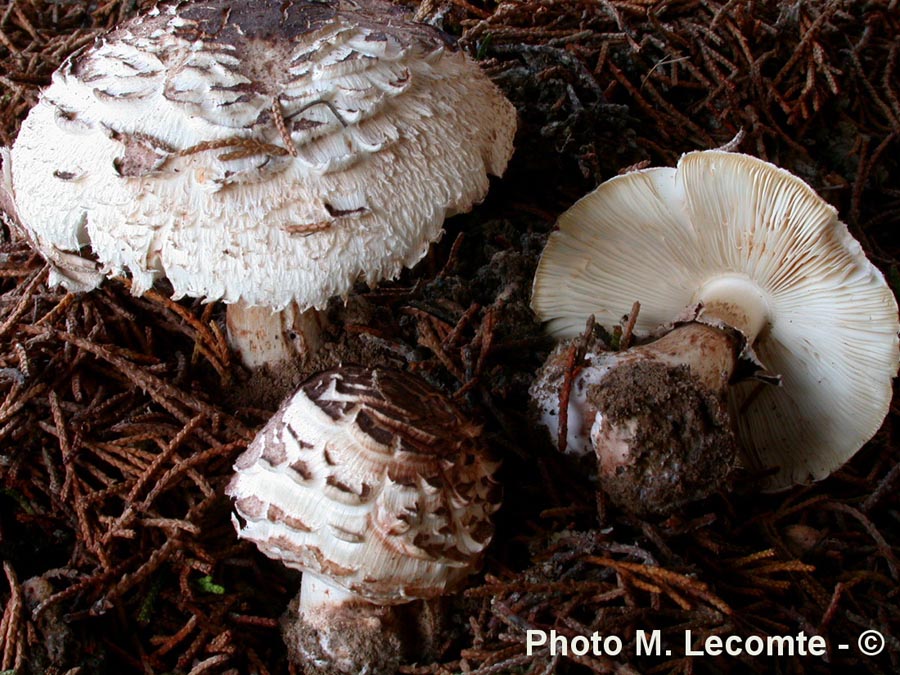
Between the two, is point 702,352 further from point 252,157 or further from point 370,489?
point 252,157

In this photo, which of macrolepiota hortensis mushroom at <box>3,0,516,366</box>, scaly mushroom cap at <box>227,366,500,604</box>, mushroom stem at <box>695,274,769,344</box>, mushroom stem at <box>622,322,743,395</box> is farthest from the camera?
mushroom stem at <box>695,274,769,344</box>

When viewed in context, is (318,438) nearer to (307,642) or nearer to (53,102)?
(307,642)

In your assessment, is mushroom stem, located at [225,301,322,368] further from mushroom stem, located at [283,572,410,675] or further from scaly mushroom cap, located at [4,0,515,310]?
mushroom stem, located at [283,572,410,675]

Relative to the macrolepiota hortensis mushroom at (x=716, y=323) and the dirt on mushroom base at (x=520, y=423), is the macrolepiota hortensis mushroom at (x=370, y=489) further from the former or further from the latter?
the macrolepiota hortensis mushroom at (x=716, y=323)

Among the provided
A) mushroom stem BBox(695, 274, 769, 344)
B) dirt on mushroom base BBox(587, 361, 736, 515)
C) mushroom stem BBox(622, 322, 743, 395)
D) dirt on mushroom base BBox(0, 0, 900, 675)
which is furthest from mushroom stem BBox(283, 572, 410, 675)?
mushroom stem BBox(695, 274, 769, 344)

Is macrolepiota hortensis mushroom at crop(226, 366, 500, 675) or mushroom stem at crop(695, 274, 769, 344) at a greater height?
mushroom stem at crop(695, 274, 769, 344)

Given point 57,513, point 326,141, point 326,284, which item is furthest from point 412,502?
point 57,513

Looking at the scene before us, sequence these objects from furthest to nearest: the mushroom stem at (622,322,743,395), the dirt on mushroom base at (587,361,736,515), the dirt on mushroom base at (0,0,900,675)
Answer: the mushroom stem at (622,322,743,395)
the dirt on mushroom base at (587,361,736,515)
the dirt on mushroom base at (0,0,900,675)
